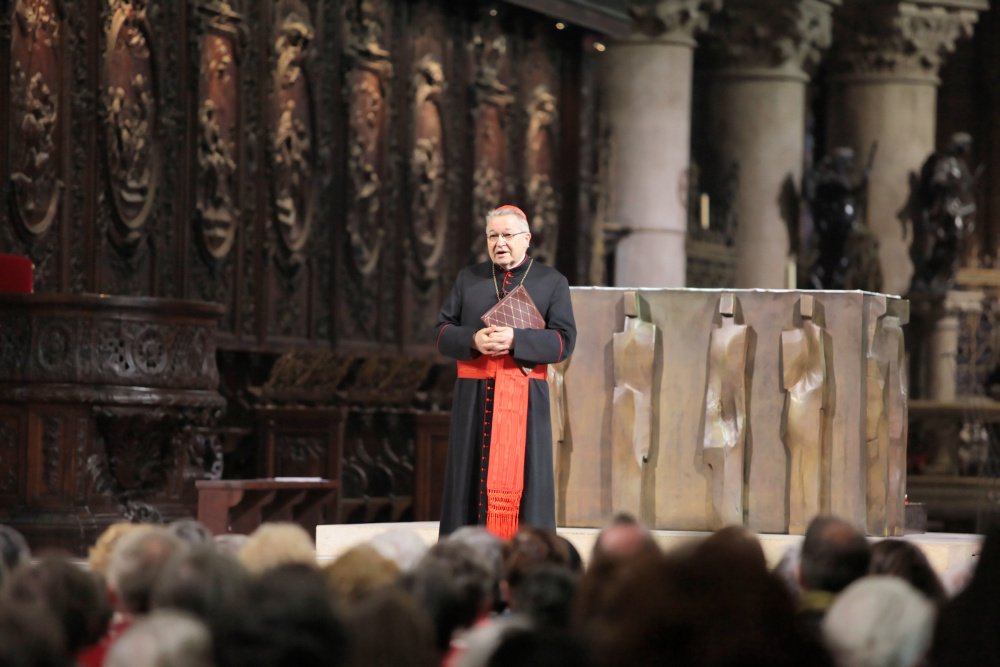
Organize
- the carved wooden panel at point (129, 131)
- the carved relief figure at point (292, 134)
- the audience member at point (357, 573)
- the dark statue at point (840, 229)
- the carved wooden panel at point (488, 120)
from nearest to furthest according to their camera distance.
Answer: the audience member at point (357, 573), the carved wooden panel at point (129, 131), the carved relief figure at point (292, 134), the carved wooden panel at point (488, 120), the dark statue at point (840, 229)

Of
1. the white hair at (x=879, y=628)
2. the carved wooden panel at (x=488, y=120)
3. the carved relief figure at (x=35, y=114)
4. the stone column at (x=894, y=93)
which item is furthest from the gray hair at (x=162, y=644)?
the stone column at (x=894, y=93)

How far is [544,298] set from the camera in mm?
8086

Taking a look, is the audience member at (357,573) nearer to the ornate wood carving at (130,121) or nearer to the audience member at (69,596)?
the audience member at (69,596)

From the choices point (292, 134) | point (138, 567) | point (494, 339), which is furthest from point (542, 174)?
point (138, 567)

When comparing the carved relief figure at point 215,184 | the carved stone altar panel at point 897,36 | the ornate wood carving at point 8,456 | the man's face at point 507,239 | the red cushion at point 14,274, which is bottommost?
the ornate wood carving at point 8,456

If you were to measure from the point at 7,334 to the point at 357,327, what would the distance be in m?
7.10

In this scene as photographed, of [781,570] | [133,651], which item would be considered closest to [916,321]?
[781,570]

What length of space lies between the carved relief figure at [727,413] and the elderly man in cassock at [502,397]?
4.54 ft

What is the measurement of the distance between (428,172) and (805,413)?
8.79m

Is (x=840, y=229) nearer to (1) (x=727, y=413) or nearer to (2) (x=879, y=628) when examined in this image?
(1) (x=727, y=413)

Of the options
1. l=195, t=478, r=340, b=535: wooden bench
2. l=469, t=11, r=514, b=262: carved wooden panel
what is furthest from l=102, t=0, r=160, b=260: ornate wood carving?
l=469, t=11, r=514, b=262: carved wooden panel

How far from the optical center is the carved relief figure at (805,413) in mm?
9227

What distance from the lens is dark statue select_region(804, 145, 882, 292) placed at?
24.7 m

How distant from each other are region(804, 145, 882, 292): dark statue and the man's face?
676 inches
